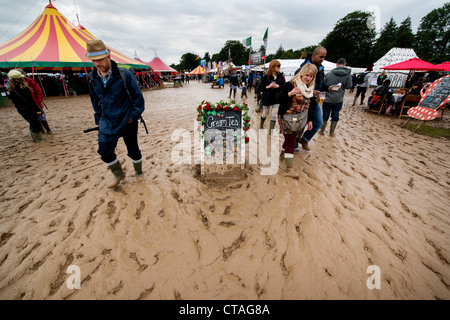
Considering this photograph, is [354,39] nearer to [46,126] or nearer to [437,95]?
[437,95]

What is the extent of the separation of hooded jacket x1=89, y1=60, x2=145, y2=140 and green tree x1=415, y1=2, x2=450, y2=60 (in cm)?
5847

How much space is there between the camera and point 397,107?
8016mm

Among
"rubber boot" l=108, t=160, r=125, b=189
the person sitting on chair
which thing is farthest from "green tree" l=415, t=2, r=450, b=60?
"rubber boot" l=108, t=160, r=125, b=189

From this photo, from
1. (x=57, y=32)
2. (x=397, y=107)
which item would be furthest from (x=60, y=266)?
(x=57, y=32)

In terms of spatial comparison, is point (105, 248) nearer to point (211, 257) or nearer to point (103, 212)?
point (103, 212)

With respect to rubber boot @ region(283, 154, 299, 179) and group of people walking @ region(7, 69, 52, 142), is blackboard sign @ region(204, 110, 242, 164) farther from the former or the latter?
group of people walking @ region(7, 69, 52, 142)

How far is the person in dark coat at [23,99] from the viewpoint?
161 inches

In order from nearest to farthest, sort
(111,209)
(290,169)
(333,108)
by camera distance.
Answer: (111,209) → (290,169) → (333,108)

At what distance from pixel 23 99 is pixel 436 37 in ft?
213

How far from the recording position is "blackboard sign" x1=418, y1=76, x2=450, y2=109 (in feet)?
17.5

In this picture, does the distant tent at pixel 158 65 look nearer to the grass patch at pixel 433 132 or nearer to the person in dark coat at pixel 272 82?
the person in dark coat at pixel 272 82

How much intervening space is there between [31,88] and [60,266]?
4.84 metres

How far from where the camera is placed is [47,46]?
1153 centimetres

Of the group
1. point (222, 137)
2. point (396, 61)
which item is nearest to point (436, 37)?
point (396, 61)
